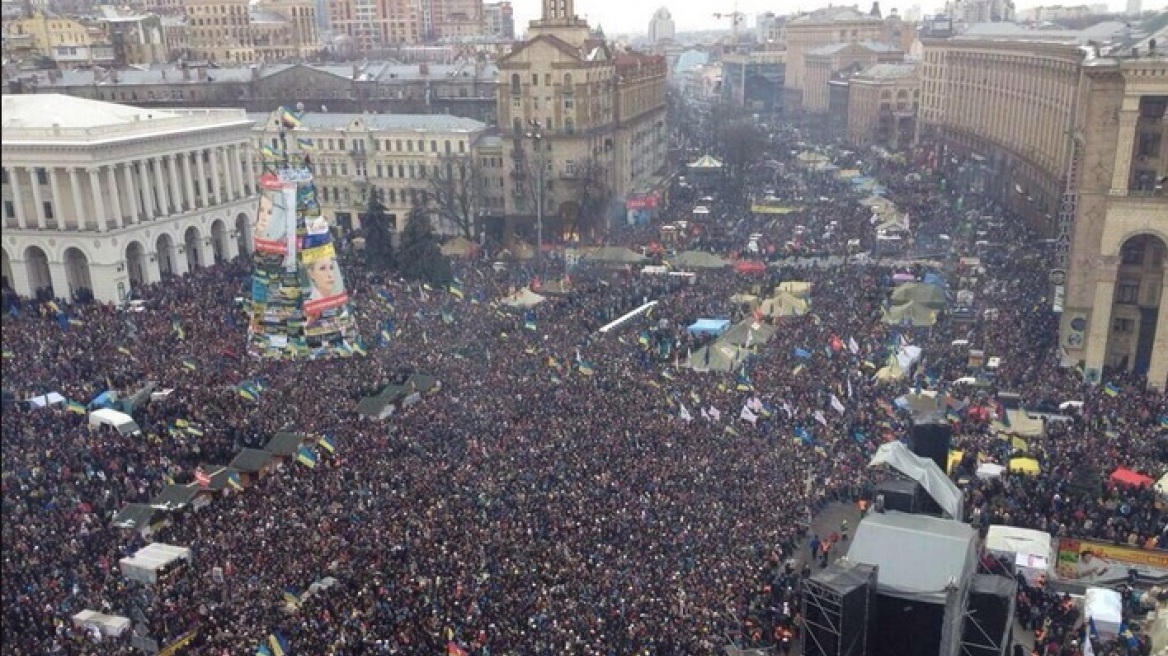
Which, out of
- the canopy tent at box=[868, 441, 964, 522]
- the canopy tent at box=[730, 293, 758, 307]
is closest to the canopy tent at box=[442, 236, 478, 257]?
the canopy tent at box=[730, 293, 758, 307]

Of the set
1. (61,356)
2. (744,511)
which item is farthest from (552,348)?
(61,356)

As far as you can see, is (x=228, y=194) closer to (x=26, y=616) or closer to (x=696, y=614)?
(x=26, y=616)

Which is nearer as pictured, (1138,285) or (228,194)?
(1138,285)

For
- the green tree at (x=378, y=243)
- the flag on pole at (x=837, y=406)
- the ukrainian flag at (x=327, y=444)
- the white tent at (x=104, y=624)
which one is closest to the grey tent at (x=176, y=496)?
the ukrainian flag at (x=327, y=444)

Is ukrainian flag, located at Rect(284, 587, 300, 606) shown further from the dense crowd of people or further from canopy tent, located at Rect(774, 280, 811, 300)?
canopy tent, located at Rect(774, 280, 811, 300)

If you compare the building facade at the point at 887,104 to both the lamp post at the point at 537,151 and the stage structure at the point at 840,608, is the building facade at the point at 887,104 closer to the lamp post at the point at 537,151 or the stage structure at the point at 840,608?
the lamp post at the point at 537,151
